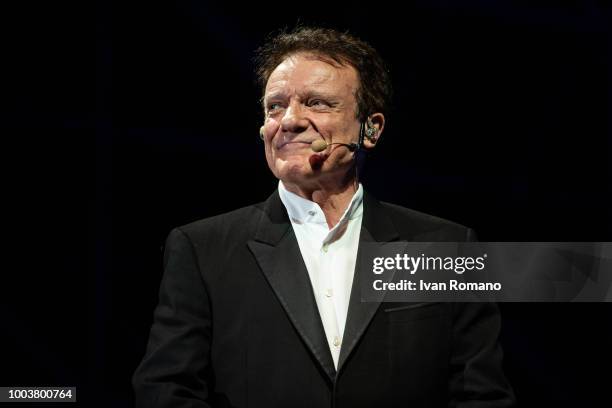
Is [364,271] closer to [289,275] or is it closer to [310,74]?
[289,275]

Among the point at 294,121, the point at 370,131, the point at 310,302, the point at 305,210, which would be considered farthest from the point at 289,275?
the point at 370,131

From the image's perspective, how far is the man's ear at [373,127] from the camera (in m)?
1.87

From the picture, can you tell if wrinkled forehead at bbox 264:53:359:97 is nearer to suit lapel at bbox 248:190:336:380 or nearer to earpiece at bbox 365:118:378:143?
earpiece at bbox 365:118:378:143

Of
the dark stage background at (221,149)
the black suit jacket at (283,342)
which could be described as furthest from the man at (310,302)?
the dark stage background at (221,149)

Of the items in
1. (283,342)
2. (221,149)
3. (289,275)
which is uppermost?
(221,149)

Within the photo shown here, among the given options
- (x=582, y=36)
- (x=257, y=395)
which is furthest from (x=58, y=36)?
(x=582, y=36)

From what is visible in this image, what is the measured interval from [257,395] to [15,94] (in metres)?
1.17

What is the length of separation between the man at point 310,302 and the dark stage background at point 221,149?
0.43 m

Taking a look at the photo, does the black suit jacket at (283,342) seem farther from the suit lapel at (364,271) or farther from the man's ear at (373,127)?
the man's ear at (373,127)

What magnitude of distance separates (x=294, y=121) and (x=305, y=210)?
21 centimetres

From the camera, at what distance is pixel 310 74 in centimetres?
176

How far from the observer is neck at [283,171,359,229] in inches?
71.0

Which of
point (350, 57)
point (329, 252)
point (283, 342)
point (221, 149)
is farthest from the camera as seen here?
point (221, 149)

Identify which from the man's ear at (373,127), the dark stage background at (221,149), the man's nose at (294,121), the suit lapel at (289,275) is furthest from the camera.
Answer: the dark stage background at (221,149)
